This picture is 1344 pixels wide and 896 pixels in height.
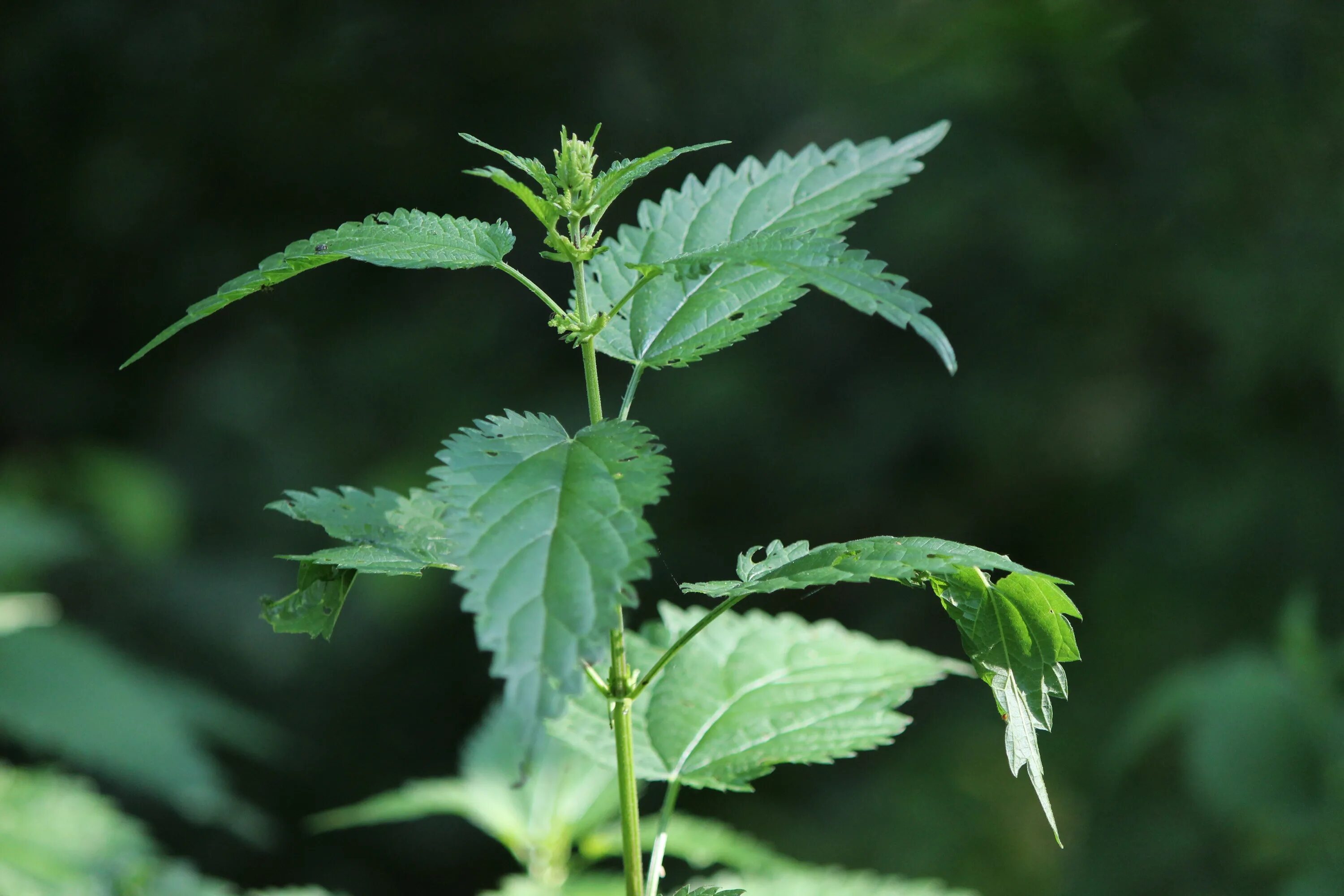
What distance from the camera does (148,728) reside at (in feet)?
7.65

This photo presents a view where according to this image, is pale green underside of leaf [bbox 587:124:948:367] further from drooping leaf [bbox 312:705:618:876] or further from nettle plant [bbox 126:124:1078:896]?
drooping leaf [bbox 312:705:618:876]

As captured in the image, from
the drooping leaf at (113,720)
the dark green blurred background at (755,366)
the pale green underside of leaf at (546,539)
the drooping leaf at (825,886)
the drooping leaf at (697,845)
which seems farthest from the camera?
the dark green blurred background at (755,366)

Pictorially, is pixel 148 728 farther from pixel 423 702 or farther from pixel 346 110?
pixel 346 110

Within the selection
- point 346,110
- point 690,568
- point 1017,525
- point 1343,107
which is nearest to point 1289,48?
point 1343,107

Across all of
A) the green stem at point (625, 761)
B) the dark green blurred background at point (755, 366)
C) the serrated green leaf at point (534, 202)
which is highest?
the dark green blurred background at point (755, 366)

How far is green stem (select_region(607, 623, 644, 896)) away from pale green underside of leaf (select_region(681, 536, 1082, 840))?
79 millimetres

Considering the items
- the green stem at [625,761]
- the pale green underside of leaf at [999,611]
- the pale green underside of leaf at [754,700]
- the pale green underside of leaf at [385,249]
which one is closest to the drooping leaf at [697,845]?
the pale green underside of leaf at [754,700]

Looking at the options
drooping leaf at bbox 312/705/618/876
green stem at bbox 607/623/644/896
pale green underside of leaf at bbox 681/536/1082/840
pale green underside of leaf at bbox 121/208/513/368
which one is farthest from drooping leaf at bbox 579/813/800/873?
pale green underside of leaf at bbox 121/208/513/368

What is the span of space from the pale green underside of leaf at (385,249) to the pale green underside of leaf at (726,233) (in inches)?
4.2

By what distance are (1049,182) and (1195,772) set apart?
4.93 feet

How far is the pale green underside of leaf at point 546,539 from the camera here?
0.47m

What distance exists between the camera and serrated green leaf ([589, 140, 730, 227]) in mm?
638

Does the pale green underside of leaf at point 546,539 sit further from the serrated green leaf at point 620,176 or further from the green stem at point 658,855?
the green stem at point 658,855

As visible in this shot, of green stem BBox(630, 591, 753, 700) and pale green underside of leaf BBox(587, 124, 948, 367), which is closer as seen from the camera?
green stem BBox(630, 591, 753, 700)
